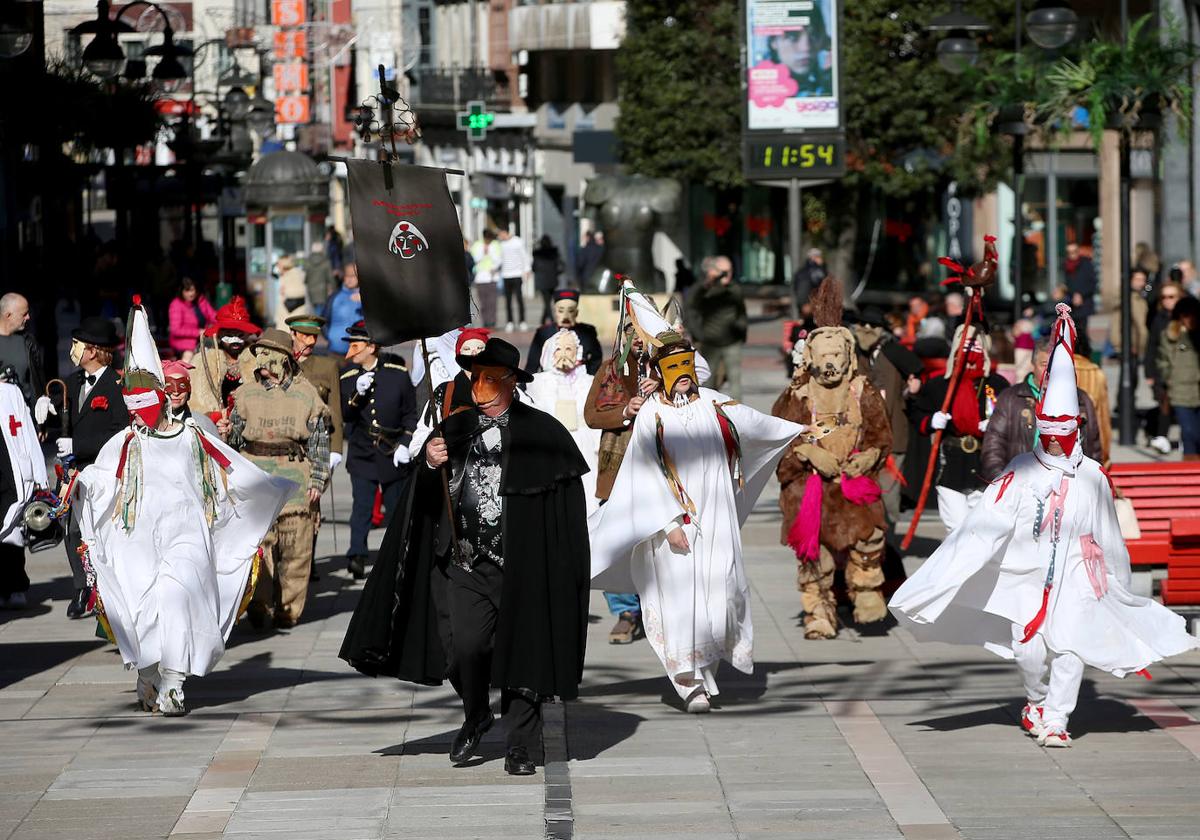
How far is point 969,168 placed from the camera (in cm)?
3766

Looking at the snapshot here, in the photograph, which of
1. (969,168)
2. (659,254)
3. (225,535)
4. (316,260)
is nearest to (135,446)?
(225,535)

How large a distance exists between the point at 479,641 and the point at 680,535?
1.66 meters

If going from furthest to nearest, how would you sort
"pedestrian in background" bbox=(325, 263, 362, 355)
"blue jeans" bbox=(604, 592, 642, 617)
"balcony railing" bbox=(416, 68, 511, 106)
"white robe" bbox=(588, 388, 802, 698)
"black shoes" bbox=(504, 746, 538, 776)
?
1. "balcony railing" bbox=(416, 68, 511, 106)
2. "pedestrian in background" bbox=(325, 263, 362, 355)
3. "blue jeans" bbox=(604, 592, 642, 617)
4. "white robe" bbox=(588, 388, 802, 698)
5. "black shoes" bbox=(504, 746, 538, 776)

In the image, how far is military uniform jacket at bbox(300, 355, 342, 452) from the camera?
13891mm

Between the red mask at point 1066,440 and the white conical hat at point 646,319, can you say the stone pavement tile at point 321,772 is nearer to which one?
the white conical hat at point 646,319

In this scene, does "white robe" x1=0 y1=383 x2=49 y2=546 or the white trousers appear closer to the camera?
the white trousers

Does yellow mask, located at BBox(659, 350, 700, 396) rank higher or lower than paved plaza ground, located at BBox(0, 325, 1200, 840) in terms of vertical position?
higher

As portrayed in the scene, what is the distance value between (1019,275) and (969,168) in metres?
14.1

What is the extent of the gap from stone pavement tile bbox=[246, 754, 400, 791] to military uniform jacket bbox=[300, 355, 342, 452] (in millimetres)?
4903

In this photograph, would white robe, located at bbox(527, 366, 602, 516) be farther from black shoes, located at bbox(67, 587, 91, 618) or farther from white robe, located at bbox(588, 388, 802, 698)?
black shoes, located at bbox(67, 587, 91, 618)

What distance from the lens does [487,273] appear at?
118 feet

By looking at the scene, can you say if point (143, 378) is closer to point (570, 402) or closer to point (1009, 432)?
point (570, 402)

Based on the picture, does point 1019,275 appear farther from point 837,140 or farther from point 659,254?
point 659,254

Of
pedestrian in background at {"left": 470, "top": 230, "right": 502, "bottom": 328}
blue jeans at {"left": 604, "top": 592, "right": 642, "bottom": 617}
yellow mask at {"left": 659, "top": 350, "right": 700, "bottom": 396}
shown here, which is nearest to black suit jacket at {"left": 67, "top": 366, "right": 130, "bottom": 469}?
blue jeans at {"left": 604, "top": 592, "right": 642, "bottom": 617}
